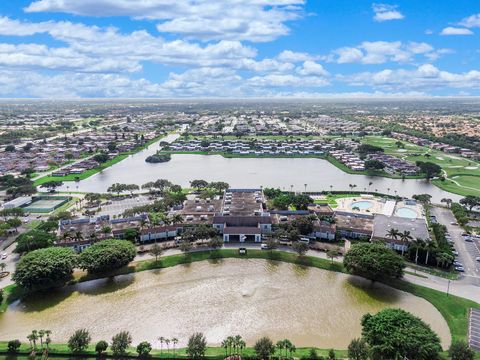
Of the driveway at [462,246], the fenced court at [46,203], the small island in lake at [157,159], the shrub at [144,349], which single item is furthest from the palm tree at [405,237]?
the small island in lake at [157,159]

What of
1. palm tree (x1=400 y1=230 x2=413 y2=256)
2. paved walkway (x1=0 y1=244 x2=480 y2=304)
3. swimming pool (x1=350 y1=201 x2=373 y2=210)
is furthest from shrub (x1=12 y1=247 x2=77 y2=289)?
swimming pool (x1=350 y1=201 x2=373 y2=210)

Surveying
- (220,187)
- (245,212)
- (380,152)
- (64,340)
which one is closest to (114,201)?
(220,187)

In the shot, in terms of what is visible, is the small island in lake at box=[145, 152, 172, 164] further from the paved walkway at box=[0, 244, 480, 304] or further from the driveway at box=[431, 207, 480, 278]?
the driveway at box=[431, 207, 480, 278]

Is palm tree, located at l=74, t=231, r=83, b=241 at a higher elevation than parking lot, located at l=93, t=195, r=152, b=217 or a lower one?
higher

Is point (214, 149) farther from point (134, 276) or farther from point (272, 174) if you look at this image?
point (134, 276)

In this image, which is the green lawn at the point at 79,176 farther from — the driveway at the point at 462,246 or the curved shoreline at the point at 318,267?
the driveway at the point at 462,246

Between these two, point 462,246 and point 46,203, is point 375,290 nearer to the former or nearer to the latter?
point 462,246

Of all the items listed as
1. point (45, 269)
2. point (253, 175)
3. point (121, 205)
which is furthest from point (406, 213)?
point (45, 269)
